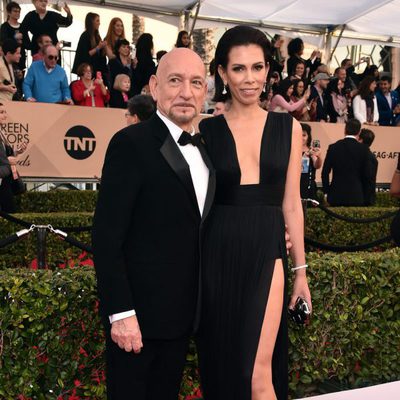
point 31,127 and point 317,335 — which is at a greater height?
point 31,127

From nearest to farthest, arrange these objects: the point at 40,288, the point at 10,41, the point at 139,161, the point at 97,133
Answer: the point at 139,161 → the point at 40,288 → the point at 10,41 → the point at 97,133

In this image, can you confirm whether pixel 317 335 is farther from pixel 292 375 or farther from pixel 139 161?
pixel 139 161

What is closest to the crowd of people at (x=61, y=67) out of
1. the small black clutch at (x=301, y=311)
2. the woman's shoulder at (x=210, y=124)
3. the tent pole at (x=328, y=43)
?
the tent pole at (x=328, y=43)

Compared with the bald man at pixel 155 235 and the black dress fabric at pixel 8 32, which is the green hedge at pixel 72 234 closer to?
the black dress fabric at pixel 8 32

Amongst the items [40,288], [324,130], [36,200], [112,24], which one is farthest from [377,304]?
[324,130]

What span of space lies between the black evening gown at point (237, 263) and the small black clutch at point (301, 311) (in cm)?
20

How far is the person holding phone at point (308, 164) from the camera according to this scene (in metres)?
9.22

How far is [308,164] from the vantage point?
9.59 metres

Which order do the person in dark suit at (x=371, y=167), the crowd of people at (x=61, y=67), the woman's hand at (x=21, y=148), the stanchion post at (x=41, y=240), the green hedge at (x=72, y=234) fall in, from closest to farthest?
the stanchion post at (x=41, y=240) < the green hedge at (x=72, y=234) < the woman's hand at (x=21, y=148) < the person in dark suit at (x=371, y=167) < the crowd of people at (x=61, y=67)

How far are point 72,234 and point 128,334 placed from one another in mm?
5756

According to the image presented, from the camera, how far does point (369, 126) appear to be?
14.4 metres

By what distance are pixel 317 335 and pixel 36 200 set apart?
7261 millimetres

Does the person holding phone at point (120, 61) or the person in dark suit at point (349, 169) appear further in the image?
the person holding phone at point (120, 61)

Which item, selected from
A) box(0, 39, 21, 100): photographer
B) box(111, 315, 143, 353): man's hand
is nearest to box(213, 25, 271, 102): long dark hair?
box(111, 315, 143, 353): man's hand
